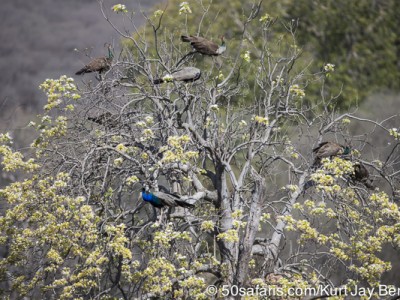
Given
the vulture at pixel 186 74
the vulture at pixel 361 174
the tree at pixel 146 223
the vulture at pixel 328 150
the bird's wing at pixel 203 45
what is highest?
the bird's wing at pixel 203 45

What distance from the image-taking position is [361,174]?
729 centimetres

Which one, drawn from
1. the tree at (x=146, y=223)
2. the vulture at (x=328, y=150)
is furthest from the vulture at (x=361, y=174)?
the vulture at (x=328, y=150)

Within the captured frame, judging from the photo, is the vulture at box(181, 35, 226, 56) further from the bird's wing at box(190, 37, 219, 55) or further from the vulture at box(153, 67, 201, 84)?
the vulture at box(153, 67, 201, 84)

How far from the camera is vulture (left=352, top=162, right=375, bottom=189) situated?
7.19 m

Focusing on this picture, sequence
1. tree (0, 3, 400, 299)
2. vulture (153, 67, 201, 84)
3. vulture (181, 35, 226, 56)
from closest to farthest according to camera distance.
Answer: tree (0, 3, 400, 299), vulture (153, 67, 201, 84), vulture (181, 35, 226, 56)

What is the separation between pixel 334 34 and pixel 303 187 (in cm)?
775

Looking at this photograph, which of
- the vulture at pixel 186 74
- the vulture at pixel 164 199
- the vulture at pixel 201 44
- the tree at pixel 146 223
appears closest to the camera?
the tree at pixel 146 223

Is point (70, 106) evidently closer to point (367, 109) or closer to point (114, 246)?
point (114, 246)

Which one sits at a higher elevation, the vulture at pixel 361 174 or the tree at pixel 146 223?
the vulture at pixel 361 174

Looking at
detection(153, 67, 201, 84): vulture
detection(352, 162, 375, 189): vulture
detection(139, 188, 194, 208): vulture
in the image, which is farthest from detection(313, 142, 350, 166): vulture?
detection(139, 188, 194, 208): vulture

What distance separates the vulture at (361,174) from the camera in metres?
7.19

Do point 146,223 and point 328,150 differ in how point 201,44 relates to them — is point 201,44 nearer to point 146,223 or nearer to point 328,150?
point 328,150

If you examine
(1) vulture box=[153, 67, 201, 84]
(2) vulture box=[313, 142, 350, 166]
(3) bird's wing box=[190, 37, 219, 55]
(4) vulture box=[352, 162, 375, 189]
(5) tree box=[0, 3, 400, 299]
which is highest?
(3) bird's wing box=[190, 37, 219, 55]

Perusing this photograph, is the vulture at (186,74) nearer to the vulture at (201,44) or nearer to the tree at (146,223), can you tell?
the tree at (146,223)
